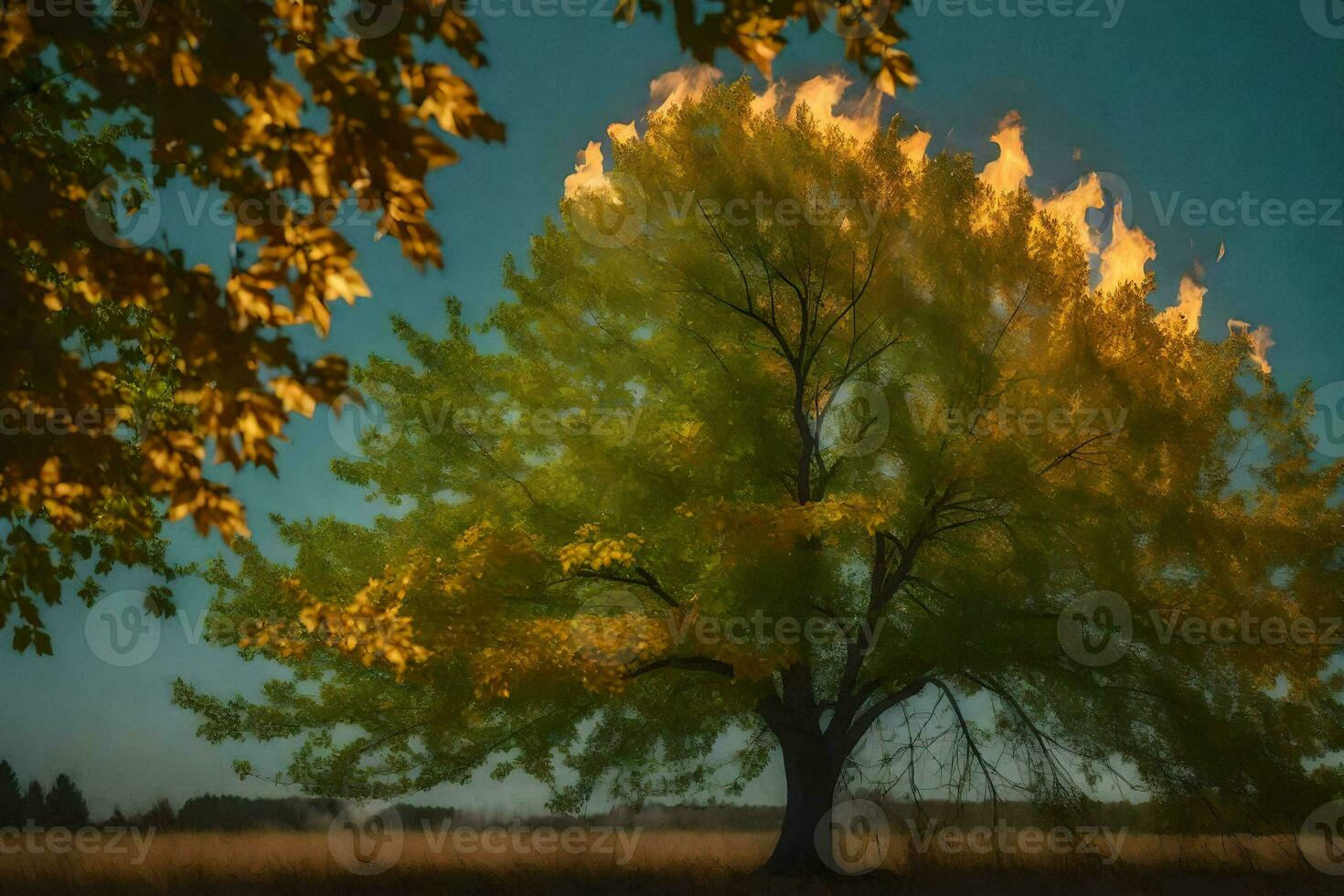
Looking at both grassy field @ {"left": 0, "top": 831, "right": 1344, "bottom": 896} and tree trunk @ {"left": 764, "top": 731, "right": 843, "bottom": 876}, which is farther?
tree trunk @ {"left": 764, "top": 731, "right": 843, "bottom": 876}

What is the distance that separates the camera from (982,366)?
11.7 m

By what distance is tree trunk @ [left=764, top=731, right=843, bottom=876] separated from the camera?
40.9 ft

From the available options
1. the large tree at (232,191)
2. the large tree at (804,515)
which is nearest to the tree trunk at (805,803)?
the large tree at (804,515)

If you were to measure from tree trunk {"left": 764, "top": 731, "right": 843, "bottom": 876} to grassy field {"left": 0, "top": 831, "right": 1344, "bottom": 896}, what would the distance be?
2.02 ft

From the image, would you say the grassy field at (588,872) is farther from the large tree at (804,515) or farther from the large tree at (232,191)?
the large tree at (232,191)

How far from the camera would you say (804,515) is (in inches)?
404

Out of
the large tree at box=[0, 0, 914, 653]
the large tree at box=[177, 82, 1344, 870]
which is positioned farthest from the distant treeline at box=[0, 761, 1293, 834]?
the large tree at box=[0, 0, 914, 653]

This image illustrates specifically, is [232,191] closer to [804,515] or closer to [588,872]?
[804,515]

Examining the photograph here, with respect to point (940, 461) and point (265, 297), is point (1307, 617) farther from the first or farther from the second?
point (265, 297)

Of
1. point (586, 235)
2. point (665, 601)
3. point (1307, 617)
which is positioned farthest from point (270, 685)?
point (1307, 617)

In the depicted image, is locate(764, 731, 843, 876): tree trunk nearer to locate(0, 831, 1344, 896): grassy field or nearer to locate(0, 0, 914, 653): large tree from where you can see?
locate(0, 831, 1344, 896): grassy field

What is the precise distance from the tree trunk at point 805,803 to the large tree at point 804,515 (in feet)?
0.16

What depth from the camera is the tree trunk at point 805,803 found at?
12.5 meters

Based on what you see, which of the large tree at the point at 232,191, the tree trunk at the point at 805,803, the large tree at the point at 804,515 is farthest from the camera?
the tree trunk at the point at 805,803
